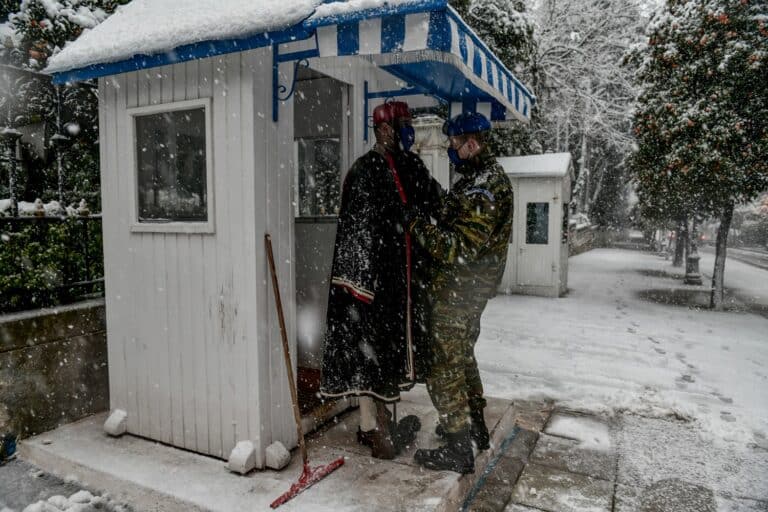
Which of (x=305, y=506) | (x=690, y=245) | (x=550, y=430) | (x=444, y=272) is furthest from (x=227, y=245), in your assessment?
(x=690, y=245)

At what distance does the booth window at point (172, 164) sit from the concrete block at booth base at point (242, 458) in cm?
140

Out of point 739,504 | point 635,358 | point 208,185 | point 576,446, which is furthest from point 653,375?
point 208,185

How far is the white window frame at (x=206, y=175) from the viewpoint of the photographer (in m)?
3.16

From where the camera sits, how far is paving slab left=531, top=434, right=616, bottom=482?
3768mm

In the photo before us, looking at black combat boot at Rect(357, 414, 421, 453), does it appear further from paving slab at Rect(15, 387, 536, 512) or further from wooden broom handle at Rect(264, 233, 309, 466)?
wooden broom handle at Rect(264, 233, 309, 466)

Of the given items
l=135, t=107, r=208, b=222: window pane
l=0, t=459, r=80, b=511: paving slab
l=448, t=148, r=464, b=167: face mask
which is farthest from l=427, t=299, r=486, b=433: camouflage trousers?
l=0, t=459, r=80, b=511: paving slab

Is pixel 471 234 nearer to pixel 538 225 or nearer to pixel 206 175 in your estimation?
pixel 206 175

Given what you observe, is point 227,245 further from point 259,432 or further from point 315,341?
point 315,341

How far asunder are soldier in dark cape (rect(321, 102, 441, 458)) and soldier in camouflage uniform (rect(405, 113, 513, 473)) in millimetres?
180

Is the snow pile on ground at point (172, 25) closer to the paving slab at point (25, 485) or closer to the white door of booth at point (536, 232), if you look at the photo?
the paving slab at point (25, 485)

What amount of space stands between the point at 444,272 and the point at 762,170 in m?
8.49

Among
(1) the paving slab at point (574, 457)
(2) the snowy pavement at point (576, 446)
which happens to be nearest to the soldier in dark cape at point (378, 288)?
(2) the snowy pavement at point (576, 446)

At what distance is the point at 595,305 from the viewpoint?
11008 mm

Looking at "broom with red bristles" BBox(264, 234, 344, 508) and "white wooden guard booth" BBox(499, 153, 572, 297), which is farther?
"white wooden guard booth" BBox(499, 153, 572, 297)
